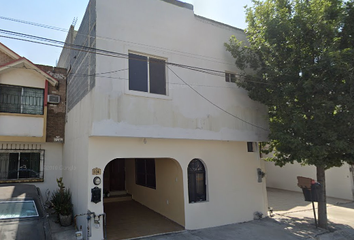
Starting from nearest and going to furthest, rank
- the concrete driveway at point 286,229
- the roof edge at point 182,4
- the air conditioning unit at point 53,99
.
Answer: the concrete driveway at point 286,229 < the roof edge at point 182,4 < the air conditioning unit at point 53,99

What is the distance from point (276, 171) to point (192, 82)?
1218cm

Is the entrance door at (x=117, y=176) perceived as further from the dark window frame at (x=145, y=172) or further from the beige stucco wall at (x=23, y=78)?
the beige stucco wall at (x=23, y=78)

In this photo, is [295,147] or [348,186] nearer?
[295,147]

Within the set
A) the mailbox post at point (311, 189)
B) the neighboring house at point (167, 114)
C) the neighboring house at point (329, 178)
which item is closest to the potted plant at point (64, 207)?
the neighboring house at point (167, 114)

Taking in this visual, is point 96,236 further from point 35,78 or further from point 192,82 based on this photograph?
point 35,78

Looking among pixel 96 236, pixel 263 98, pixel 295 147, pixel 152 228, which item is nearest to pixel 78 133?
pixel 96 236

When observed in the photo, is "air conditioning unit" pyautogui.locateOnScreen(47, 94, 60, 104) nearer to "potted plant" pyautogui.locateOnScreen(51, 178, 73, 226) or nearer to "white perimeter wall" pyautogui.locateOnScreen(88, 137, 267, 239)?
"potted plant" pyautogui.locateOnScreen(51, 178, 73, 226)

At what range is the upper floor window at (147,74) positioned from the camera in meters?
7.45

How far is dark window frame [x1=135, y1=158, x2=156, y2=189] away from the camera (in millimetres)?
10633

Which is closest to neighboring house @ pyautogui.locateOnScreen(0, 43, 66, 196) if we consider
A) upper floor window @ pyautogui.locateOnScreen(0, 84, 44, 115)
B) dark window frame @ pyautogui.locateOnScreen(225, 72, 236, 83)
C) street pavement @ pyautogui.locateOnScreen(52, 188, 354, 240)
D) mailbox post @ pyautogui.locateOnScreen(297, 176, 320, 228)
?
upper floor window @ pyautogui.locateOnScreen(0, 84, 44, 115)

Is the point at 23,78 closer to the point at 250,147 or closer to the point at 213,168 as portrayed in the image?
the point at 213,168

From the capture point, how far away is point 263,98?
870 centimetres

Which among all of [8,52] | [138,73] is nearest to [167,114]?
[138,73]

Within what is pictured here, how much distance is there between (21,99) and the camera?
1037cm
